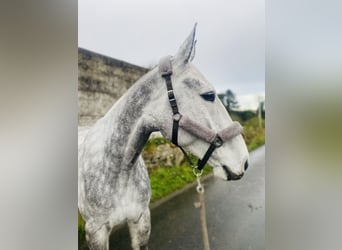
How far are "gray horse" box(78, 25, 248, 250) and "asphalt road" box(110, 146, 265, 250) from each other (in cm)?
5

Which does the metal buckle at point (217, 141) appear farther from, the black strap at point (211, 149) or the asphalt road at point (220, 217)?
the asphalt road at point (220, 217)

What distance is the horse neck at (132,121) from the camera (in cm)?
133

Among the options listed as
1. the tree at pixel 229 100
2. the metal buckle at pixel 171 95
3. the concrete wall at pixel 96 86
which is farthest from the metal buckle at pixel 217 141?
the concrete wall at pixel 96 86

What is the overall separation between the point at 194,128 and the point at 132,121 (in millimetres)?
270

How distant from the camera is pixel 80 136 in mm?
1378

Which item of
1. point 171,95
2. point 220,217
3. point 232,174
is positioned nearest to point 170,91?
point 171,95

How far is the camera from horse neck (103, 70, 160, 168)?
133 cm

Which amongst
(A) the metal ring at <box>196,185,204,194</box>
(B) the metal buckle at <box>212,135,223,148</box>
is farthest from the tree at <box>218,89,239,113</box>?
(A) the metal ring at <box>196,185,204,194</box>
